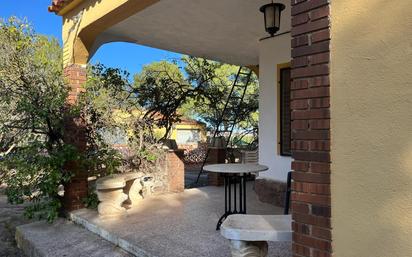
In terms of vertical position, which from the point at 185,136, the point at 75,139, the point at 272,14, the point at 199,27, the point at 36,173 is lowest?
the point at 36,173

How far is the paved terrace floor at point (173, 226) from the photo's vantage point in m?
4.00

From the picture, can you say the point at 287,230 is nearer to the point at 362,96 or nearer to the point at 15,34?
the point at 362,96

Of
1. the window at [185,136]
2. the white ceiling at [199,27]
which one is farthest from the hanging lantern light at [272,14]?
the window at [185,136]

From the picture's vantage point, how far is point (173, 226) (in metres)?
4.98

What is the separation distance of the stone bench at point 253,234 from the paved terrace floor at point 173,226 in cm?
102

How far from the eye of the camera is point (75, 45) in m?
6.36

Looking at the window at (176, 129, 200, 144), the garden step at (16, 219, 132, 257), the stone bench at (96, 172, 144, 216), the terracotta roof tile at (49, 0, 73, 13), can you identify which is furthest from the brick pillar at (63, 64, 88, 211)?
the window at (176, 129, 200, 144)

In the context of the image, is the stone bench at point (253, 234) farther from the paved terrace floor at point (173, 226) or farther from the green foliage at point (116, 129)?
the green foliage at point (116, 129)

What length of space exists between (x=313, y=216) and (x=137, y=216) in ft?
12.2

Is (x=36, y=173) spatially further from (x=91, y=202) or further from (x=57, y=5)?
(x=57, y=5)

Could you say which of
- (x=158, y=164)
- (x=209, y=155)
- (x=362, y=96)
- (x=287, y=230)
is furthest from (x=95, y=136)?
A: (x=362, y=96)

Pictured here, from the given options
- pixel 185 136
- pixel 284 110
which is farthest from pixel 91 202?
pixel 185 136

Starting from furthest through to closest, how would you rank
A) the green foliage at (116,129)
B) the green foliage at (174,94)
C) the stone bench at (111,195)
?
the green foliage at (174,94) < the green foliage at (116,129) < the stone bench at (111,195)

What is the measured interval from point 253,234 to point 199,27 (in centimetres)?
463
